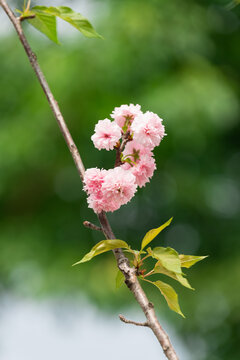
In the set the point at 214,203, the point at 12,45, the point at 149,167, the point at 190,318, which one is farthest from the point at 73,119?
the point at 149,167

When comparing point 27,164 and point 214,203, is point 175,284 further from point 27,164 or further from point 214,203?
point 27,164

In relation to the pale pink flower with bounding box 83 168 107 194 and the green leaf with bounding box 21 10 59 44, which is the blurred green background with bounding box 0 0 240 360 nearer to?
the green leaf with bounding box 21 10 59 44

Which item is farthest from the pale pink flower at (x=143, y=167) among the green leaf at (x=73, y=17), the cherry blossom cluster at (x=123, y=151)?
the green leaf at (x=73, y=17)

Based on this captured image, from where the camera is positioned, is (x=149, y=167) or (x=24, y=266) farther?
(x=24, y=266)

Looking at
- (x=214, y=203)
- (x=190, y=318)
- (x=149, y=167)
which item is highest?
(x=214, y=203)

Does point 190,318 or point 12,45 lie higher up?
point 12,45

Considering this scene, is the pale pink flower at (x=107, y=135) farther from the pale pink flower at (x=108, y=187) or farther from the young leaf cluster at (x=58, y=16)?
the young leaf cluster at (x=58, y=16)
